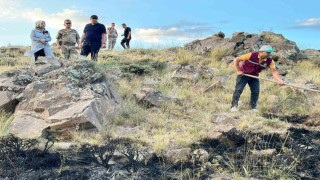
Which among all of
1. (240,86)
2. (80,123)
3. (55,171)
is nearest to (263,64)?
(240,86)

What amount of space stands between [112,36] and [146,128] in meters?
12.5

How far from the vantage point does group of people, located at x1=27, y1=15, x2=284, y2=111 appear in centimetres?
640

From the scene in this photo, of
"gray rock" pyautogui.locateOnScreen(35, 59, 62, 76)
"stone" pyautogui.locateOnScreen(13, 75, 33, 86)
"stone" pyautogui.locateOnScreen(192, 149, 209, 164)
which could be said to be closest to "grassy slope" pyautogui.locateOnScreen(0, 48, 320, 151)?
"stone" pyautogui.locateOnScreen(192, 149, 209, 164)


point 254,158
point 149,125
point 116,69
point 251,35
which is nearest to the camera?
point 254,158

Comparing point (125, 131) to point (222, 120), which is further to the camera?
point (222, 120)

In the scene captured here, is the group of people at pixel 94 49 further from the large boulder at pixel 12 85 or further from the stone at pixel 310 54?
the stone at pixel 310 54

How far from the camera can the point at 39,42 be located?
7.96 m

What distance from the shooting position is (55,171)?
3.59 metres

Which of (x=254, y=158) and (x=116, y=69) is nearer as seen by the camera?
(x=254, y=158)

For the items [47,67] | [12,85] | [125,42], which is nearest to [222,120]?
[47,67]

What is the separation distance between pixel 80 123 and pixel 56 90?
1181 millimetres

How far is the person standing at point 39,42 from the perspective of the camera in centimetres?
779

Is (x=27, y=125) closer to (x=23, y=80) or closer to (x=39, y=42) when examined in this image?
(x=23, y=80)

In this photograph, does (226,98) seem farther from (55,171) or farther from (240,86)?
(55,171)
